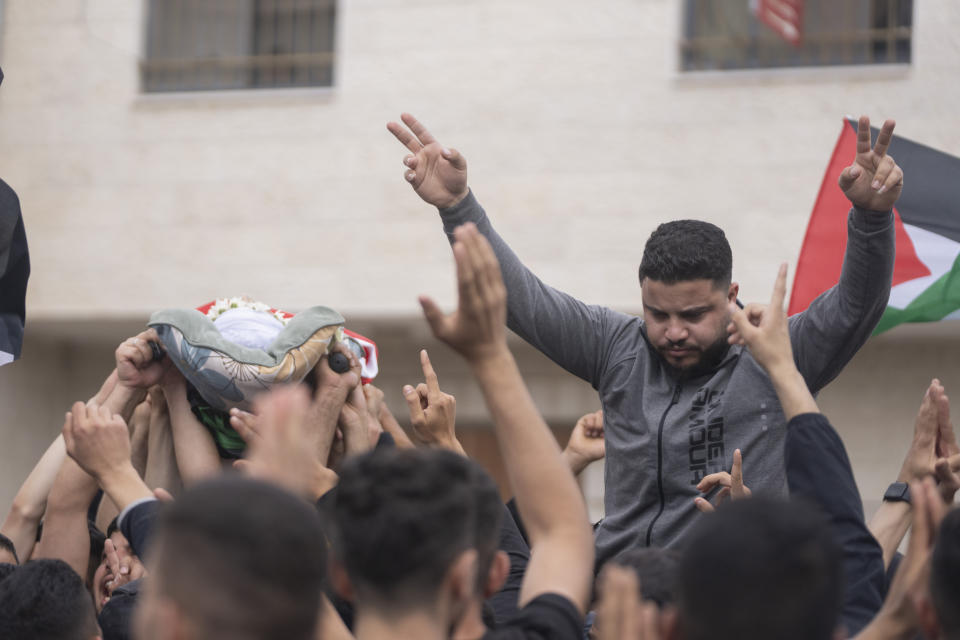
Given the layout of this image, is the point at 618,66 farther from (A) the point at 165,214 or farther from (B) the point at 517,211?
(A) the point at 165,214

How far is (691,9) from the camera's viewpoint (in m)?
8.29

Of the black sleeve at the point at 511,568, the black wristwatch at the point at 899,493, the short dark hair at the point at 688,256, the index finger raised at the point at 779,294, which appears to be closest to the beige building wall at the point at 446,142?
the short dark hair at the point at 688,256

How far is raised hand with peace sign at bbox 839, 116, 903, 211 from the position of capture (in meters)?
3.07

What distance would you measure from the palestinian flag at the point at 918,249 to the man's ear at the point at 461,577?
3.64 metres

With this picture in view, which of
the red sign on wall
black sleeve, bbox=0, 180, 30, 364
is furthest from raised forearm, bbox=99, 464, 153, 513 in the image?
the red sign on wall

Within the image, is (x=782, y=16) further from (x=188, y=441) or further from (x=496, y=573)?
(x=496, y=573)

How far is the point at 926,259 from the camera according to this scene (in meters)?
5.41

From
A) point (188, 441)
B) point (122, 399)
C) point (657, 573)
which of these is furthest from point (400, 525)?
point (122, 399)

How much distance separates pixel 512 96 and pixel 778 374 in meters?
5.98

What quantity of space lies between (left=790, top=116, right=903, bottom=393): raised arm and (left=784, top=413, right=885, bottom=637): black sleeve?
2.86ft

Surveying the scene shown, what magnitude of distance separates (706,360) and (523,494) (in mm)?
1321

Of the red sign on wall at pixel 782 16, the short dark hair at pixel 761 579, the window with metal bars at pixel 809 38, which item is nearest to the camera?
the short dark hair at pixel 761 579

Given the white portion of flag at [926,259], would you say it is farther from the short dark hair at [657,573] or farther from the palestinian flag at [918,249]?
the short dark hair at [657,573]

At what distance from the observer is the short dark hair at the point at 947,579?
72.9 inches
